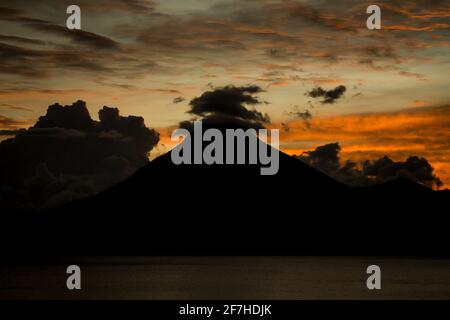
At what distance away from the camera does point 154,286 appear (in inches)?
4697

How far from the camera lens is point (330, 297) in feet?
301

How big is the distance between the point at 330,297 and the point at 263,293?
→ 40.5 feet
